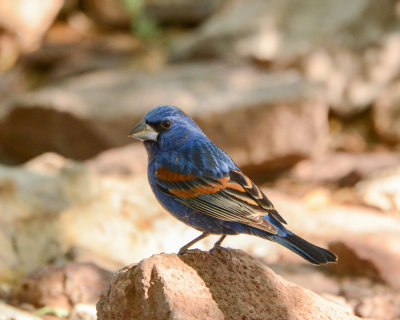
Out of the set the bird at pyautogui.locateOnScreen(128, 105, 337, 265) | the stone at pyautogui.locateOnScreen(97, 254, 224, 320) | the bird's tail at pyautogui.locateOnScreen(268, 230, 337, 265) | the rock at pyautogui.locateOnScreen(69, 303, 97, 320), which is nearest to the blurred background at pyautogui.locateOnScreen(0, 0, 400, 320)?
the rock at pyautogui.locateOnScreen(69, 303, 97, 320)

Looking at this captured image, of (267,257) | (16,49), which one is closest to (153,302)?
(267,257)

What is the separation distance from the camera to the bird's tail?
3.09 m

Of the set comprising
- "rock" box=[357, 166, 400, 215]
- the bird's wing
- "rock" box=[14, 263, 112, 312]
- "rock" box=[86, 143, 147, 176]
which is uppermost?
"rock" box=[357, 166, 400, 215]

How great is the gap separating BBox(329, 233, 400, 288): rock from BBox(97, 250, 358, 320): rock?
1656 mm

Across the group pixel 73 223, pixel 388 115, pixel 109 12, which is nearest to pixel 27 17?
pixel 109 12

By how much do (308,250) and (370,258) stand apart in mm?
1847

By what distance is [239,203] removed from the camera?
3250 mm

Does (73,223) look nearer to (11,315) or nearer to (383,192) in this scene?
(11,315)

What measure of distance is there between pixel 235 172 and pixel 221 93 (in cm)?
503

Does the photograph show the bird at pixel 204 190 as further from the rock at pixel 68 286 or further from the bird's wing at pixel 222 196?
the rock at pixel 68 286

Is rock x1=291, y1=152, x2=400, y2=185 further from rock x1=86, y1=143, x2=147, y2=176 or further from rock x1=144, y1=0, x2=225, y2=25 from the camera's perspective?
rock x1=144, y1=0, x2=225, y2=25

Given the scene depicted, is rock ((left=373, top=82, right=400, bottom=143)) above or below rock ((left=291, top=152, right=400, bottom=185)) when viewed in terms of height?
above

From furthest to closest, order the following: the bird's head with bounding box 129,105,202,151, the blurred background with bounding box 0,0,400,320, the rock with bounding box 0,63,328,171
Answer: the rock with bounding box 0,63,328,171 → the blurred background with bounding box 0,0,400,320 → the bird's head with bounding box 129,105,202,151

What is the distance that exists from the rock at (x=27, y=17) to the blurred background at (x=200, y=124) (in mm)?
25
